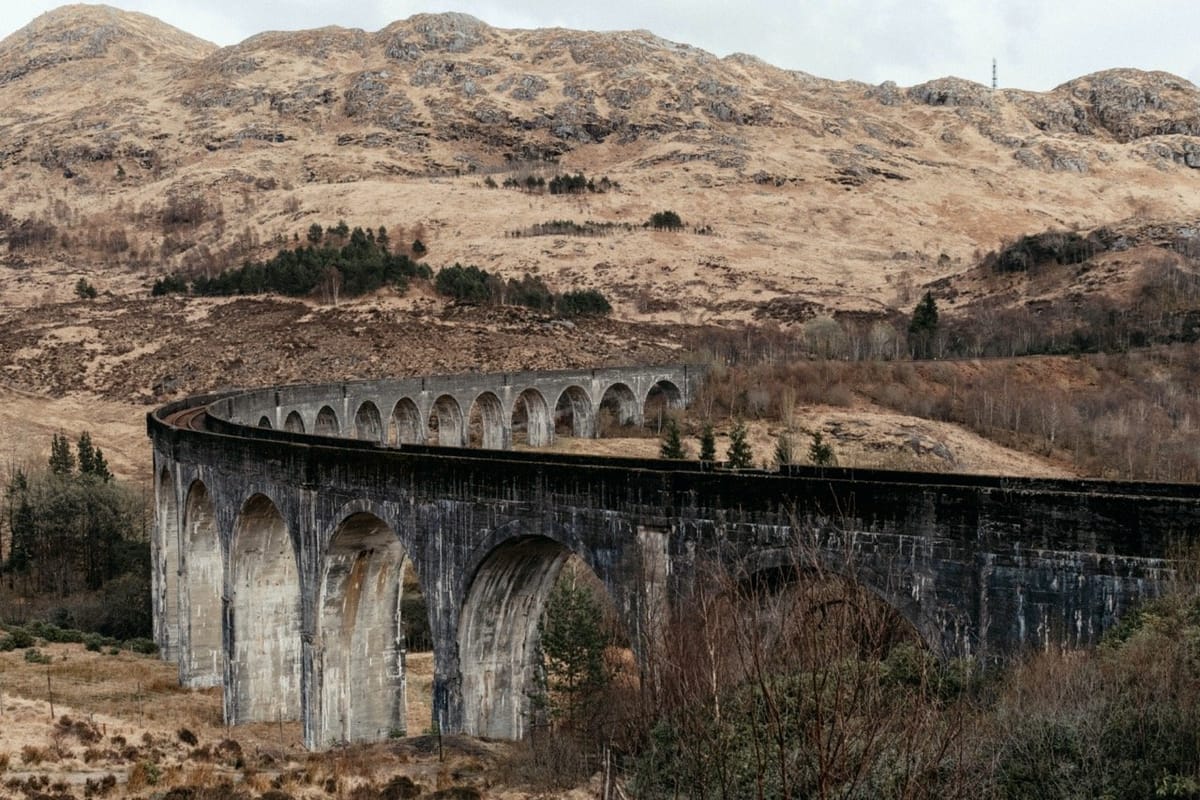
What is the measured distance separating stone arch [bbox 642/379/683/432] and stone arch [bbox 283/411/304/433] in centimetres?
3198

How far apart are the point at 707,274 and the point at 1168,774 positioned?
11191 cm

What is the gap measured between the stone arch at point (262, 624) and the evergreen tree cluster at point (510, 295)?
2700 inches

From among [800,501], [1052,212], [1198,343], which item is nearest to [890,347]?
[1198,343]

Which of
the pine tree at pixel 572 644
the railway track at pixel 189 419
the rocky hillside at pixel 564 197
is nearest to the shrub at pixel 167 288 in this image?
the rocky hillside at pixel 564 197

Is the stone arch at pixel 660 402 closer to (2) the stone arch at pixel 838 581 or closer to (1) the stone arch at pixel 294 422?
(1) the stone arch at pixel 294 422

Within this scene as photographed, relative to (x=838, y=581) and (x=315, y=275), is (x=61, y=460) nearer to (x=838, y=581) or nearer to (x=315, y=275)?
(x=315, y=275)

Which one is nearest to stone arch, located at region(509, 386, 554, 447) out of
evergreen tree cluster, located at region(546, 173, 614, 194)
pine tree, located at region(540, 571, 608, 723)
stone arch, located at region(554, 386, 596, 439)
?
stone arch, located at region(554, 386, 596, 439)

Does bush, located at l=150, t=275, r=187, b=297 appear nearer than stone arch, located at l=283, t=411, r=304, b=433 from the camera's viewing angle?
No

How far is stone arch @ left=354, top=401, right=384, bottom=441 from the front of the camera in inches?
2233

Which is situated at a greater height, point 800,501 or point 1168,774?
point 800,501

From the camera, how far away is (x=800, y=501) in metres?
14.7

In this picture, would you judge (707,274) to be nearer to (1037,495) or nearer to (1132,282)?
(1132,282)

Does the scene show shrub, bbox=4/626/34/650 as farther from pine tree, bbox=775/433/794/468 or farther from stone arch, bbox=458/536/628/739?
pine tree, bbox=775/433/794/468

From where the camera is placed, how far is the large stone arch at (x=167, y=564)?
32.6 metres
